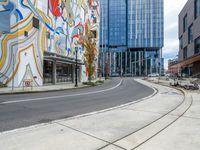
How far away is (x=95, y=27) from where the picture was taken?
173 feet

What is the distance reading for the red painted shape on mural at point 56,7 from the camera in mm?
26272

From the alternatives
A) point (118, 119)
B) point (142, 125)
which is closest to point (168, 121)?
point (142, 125)

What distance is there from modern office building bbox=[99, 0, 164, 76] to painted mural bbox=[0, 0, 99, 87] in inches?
3130

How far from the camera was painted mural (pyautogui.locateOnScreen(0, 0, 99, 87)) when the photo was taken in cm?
1988

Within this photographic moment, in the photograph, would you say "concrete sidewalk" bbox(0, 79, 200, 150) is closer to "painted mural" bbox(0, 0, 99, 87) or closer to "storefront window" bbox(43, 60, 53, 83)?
"painted mural" bbox(0, 0, 99, 87)

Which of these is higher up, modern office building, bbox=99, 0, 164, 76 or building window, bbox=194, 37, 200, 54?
modern office building, bbox=99, 0, 164, 76

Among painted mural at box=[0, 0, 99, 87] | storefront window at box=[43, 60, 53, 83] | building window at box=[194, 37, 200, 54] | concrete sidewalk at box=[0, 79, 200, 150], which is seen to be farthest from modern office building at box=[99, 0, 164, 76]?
concrete sidewalk at box=[0, 79, 200, 150]

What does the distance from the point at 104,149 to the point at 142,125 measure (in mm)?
2406

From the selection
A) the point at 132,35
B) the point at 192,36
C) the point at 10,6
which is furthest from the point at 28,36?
the point at 132,35

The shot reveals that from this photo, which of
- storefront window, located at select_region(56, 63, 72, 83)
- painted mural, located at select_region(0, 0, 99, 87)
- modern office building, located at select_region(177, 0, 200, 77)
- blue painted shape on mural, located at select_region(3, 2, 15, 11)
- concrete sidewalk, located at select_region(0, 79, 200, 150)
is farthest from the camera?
modern office building, located at select_region(177, 0, 200, 77)

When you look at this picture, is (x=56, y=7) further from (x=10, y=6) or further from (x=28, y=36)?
(x=28, y=36)

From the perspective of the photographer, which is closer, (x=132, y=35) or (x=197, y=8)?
(x=197, y=8)

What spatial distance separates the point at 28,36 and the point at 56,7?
8.72m

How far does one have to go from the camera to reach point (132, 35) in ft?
361
